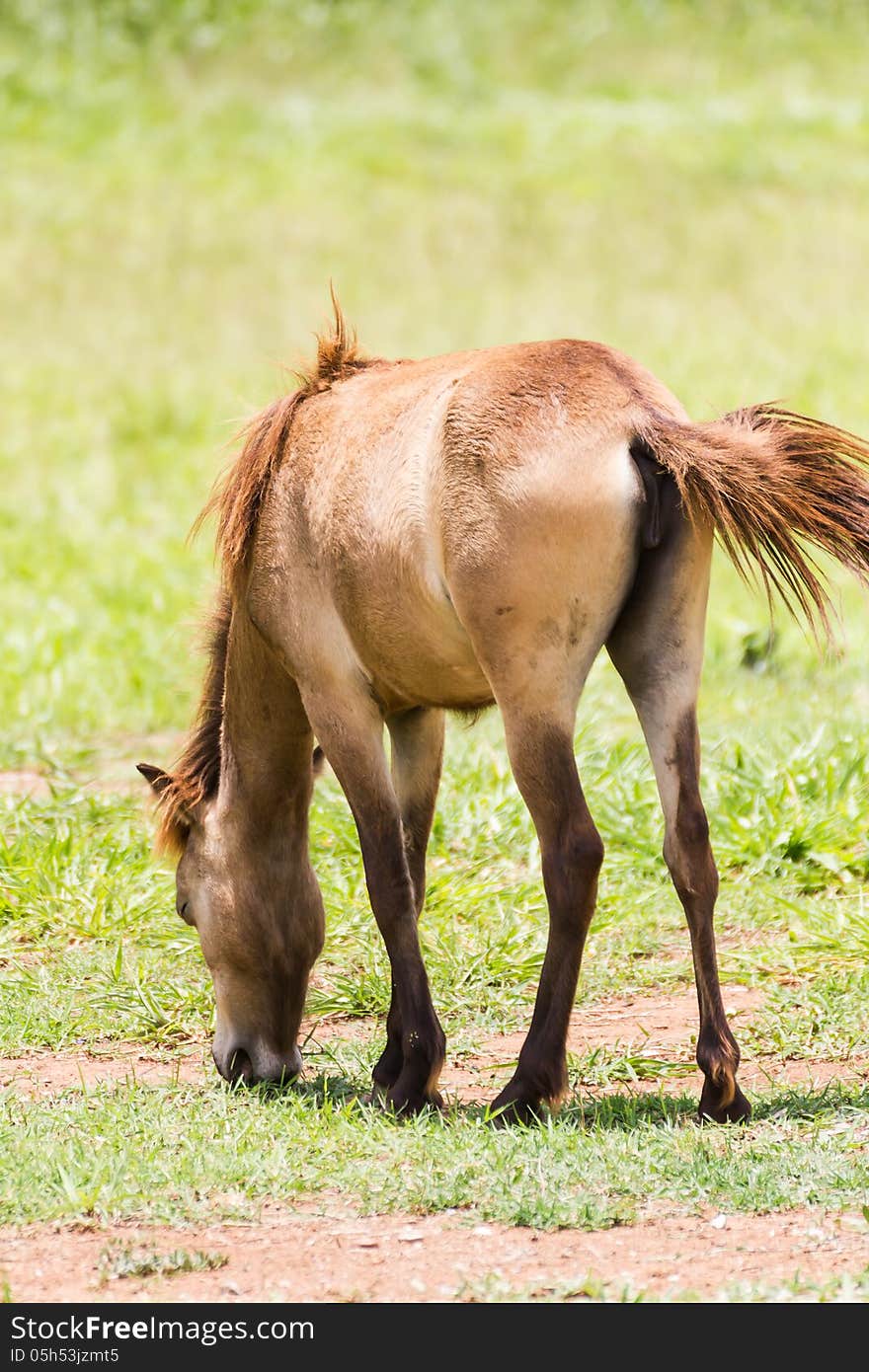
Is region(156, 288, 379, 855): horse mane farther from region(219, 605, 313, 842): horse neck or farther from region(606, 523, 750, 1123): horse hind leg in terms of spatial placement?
region(606, 523, 750, 1123): horse hind leg

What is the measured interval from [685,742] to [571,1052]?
1179mm

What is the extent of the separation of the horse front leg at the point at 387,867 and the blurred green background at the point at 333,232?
10.7 ft

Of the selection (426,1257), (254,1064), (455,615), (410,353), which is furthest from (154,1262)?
(410,353)

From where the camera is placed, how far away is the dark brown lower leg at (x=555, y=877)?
3.82 metres

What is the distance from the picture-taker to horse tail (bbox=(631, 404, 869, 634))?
3.77 meters

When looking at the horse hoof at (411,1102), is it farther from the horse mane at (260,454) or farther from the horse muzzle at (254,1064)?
the horse mane at (260,454)

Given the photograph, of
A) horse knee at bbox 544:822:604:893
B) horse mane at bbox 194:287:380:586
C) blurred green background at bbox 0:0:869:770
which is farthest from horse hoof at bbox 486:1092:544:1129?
blurred green background at bbox 0:0:869:770

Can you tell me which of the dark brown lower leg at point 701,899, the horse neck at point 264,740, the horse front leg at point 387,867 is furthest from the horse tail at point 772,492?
A: the horse neck at point 264,740

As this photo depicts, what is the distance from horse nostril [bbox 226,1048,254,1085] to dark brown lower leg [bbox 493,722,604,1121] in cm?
88

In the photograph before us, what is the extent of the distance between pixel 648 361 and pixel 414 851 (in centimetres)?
1021

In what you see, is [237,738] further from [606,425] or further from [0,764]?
[0,764]

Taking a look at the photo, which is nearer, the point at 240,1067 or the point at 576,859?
the point at 576,859

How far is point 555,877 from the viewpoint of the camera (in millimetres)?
3828

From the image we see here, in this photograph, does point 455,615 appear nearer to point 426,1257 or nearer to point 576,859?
point 576,859
